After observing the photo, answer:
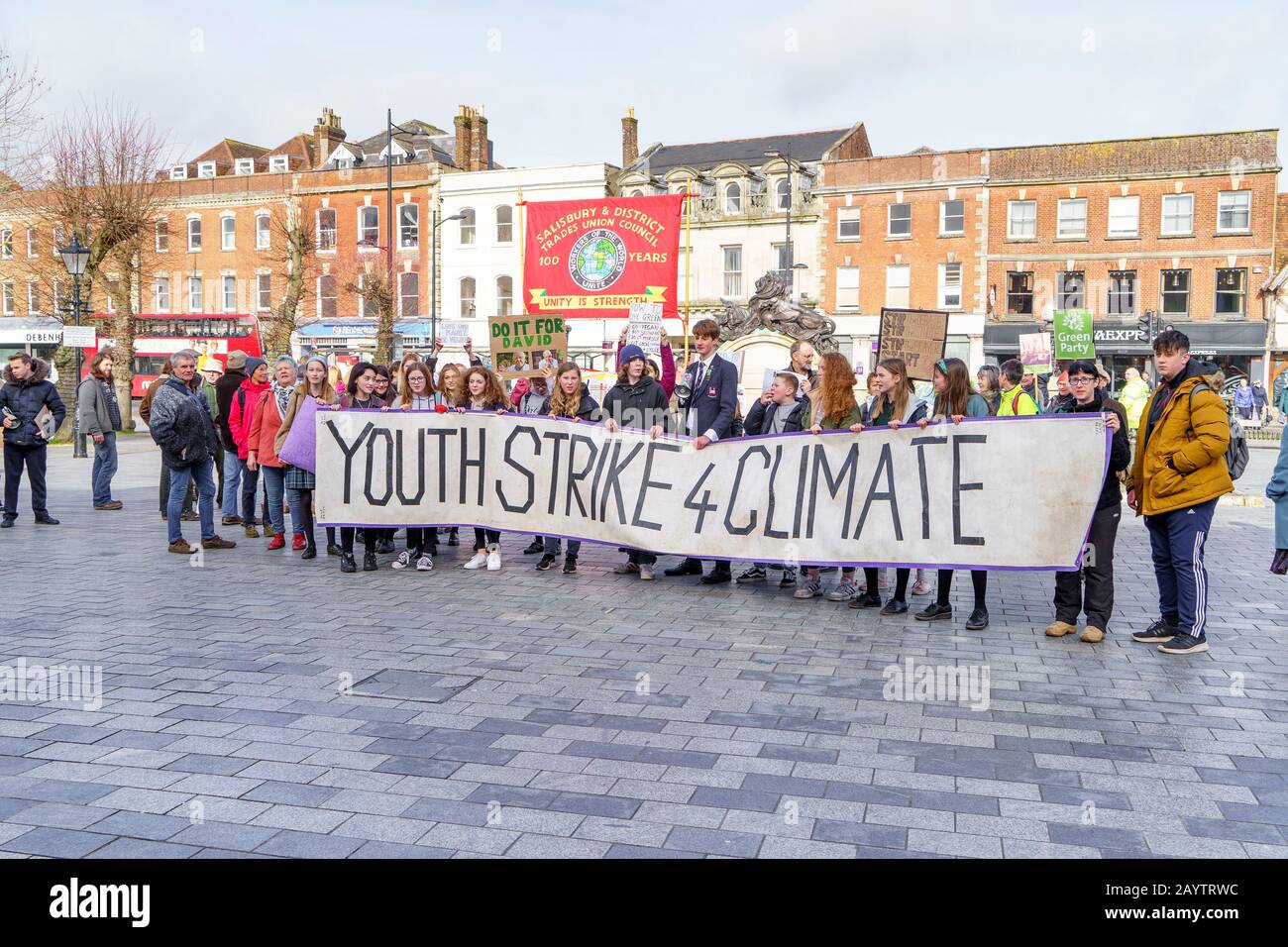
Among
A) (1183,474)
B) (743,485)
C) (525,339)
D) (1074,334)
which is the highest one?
(1074,334)

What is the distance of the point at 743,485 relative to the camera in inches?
361

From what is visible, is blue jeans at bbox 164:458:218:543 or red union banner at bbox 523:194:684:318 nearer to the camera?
blue jeans at bbox 164:458:218:543

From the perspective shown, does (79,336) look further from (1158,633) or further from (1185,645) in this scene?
(1185,645)

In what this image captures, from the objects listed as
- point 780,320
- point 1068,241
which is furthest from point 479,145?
point 780,320

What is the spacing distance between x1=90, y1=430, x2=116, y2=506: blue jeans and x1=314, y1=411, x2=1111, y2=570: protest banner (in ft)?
17.9

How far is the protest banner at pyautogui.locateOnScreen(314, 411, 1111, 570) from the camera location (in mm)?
7945

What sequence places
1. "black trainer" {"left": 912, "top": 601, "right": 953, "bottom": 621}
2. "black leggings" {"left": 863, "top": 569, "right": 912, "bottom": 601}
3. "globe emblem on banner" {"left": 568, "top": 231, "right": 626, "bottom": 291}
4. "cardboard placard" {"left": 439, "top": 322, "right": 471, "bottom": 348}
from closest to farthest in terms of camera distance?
"black trainer" {"left": 912, "top": 601, "right": 953, "bottom": 621}, "black leggings" {"left": 863, "top": 569, "right": 912, "bottom": 601}, "globe emblem on banner" {"left": 568, "top": 231, "right": 626, "bottom": 291}, "cardboard placard" {"left": 439, "top": 322, "right": 471, "bottom": 348}

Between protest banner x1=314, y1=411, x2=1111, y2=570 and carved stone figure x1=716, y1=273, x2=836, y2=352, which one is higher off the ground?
carved stone figure x1=716, y1=273, x2=836, y2=352

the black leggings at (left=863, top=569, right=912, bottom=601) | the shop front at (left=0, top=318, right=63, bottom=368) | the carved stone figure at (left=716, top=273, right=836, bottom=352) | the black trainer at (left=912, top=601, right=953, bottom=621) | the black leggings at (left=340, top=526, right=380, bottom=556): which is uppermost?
the shop front at (left=0, top=318, right=63, bottom=368)

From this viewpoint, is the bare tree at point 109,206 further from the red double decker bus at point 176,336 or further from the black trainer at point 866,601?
the black trainer at point 866,601

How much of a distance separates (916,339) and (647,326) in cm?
489

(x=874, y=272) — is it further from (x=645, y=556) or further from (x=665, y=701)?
(x=665, y=701)

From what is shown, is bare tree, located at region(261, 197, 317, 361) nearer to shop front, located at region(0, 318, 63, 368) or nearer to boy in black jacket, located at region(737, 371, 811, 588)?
shop front, located at region(0, 318, 63, 368)

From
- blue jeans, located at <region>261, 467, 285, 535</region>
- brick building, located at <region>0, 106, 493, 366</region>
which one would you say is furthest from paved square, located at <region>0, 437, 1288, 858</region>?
brick building, located at <region>0, 106, 493, 366</region>
